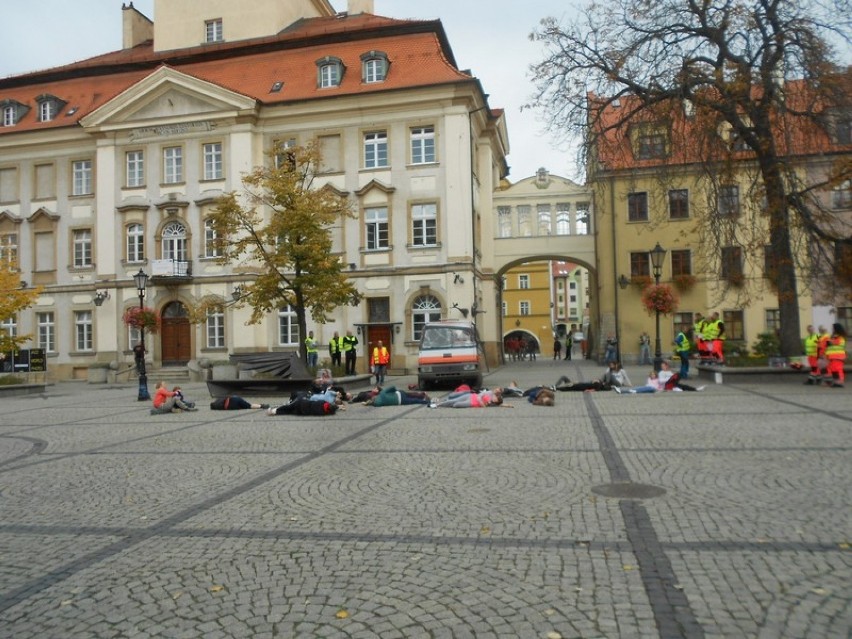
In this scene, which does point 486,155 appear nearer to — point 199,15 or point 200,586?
point 199,15

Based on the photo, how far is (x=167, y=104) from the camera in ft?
120

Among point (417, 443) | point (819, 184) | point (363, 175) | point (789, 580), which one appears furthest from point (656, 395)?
point (363, 175)

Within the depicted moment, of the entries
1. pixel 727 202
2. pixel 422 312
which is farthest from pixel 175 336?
pixel 727 202

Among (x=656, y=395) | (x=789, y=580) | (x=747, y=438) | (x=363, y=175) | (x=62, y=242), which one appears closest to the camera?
(x=789, y=580)

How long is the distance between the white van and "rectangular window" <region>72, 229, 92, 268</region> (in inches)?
881

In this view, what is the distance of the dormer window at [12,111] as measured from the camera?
39.8 meters

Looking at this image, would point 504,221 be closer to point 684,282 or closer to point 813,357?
point 684,282

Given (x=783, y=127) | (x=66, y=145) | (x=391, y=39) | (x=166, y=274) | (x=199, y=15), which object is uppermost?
(x=199, y=15)

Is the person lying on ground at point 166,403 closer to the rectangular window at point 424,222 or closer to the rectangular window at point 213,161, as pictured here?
the rectangular window at point 424,222

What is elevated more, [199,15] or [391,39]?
[199,15]

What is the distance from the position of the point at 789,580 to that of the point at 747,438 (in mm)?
6242

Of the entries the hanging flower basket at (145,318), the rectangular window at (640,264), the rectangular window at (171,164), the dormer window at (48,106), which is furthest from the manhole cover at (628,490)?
the dormer window at (48,106)

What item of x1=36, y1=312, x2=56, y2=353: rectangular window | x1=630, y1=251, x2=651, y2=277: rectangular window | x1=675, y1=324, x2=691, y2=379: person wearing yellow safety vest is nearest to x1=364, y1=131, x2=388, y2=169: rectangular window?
x1=630, y1=251, x2=651, y2=277: rectangular window

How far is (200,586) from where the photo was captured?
4820 mm
